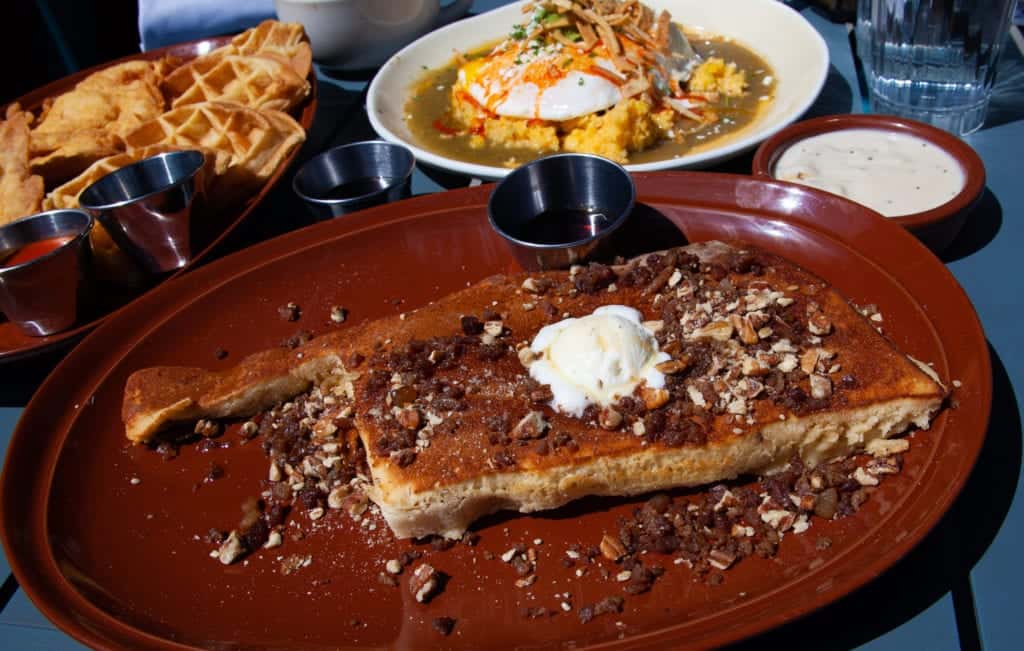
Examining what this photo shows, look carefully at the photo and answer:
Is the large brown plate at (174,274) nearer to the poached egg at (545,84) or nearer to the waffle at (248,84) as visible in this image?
the waffle at (248,84)

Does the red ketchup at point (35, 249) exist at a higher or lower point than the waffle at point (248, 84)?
lower

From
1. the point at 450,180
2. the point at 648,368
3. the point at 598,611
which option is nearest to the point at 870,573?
the point at 598,611

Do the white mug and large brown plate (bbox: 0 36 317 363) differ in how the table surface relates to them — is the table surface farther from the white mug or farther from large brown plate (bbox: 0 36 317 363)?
the white mug

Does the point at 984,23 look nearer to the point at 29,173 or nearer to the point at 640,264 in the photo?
the point at 640,264

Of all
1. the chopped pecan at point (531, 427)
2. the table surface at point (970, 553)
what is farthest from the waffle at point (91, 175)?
the chopped pecan at point (531, 427)

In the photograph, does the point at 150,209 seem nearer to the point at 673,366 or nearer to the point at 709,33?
the point at 673,366
